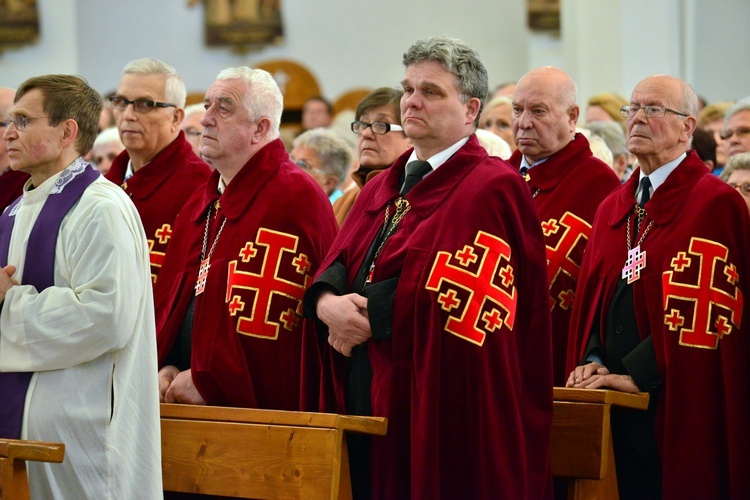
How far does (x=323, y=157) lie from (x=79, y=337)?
10.3ft

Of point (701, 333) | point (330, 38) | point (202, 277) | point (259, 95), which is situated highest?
point (330, 38)

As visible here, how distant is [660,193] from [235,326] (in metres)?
1.90

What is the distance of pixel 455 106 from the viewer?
4.67 meters

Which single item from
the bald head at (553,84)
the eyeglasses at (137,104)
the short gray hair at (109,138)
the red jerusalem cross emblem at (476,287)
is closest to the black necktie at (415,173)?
the red jerusalem cross emblem at (476,287)

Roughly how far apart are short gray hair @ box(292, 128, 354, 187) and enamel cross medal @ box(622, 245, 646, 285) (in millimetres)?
2428

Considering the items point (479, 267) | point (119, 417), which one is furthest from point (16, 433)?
point (479, 267)

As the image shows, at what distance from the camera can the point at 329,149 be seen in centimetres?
718

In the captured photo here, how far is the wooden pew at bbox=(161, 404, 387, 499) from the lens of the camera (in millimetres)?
4207

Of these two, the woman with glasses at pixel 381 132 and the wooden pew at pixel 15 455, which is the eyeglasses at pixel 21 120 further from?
the woman with glasses at pixel 381 132

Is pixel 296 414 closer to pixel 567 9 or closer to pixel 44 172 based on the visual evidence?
pixel 44 172

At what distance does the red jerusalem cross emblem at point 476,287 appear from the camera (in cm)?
438

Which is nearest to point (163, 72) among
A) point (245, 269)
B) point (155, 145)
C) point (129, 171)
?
point (155, 145)

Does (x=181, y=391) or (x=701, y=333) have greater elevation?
(x=701, y=333)

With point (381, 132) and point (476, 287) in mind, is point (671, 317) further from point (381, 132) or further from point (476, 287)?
point (381, 132)
